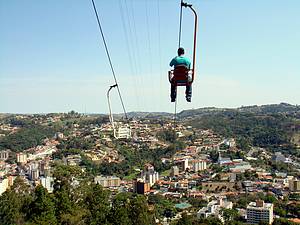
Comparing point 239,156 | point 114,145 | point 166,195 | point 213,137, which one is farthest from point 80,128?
point 166,195

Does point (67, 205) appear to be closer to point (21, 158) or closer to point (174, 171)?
point (174, 171)

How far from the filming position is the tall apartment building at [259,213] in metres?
29.9

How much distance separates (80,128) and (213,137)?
25643mm

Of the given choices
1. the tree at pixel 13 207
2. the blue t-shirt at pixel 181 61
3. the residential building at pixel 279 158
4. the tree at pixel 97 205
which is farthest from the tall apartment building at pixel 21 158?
the blue t-shirt at pixel 181 61

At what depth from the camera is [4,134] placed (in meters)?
78.4

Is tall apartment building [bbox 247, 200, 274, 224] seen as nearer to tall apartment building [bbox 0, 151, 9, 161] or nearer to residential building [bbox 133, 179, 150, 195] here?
residential building [bbox 133, 179, 150, 195]

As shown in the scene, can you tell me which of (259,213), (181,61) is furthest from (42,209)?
(259,213)

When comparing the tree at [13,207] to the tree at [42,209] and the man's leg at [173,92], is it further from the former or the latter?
the man's leg at [173,92]

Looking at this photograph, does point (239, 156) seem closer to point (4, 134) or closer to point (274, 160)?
point (274, 160)

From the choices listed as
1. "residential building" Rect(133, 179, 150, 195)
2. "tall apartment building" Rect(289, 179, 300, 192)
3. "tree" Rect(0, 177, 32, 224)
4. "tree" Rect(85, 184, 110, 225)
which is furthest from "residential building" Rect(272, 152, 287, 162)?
"tree" Rect(0, 177, 32, 224)

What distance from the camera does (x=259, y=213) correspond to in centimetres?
3027

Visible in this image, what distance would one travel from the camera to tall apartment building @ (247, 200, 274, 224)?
2988cm

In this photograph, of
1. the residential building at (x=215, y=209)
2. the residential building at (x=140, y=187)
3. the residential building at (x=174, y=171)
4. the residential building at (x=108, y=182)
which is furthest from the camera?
the residential building at (x=174, y=171)

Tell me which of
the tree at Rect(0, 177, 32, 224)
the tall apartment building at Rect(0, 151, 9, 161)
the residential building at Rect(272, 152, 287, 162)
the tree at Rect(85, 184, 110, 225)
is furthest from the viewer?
the tall apartment building at Rect(0, 151, 9, 161)
